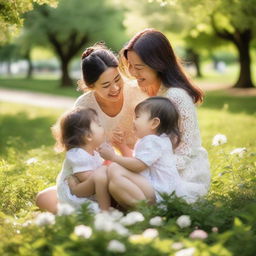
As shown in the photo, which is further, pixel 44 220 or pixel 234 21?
pixel 234 21

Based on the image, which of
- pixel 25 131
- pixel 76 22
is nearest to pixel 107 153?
pixel 25 131

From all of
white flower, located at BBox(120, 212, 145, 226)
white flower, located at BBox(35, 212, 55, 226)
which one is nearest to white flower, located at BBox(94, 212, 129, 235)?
white flower, located at BBox(120, 212, 145, 226)

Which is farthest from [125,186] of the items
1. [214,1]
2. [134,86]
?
[214,1]

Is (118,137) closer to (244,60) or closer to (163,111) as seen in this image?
(163,111)

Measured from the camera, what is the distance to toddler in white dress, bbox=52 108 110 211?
16.0 feet

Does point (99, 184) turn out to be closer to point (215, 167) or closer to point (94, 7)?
point (215, 167)

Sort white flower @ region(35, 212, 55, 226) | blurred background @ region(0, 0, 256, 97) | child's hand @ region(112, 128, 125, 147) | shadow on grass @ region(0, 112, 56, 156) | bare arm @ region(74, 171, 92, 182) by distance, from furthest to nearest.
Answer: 1. blurred background @ region(0, 0, 256, 97)
2. shadow on grass @ region(0, 112, 56, 156)
3. child's hand @ region(112, 128, 125, 147)
4. bare arm @ region(74, 171, 92, 182)
5. white flower @ region(35, 212, 55, 226)

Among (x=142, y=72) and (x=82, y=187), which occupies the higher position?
(x=142, y=72)

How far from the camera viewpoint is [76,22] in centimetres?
3066

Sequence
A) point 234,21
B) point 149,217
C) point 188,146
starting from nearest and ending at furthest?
point 149,217 → point 188,146 → point 234,21

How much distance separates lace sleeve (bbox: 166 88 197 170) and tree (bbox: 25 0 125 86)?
25.0m

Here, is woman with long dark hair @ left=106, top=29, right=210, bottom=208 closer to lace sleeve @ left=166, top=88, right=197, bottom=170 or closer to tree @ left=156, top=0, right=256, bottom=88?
lace sleeve @ left=166, top=88, right=197, bottom=170

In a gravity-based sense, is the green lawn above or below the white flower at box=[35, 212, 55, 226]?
below

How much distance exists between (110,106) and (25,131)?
7689 millimetres
